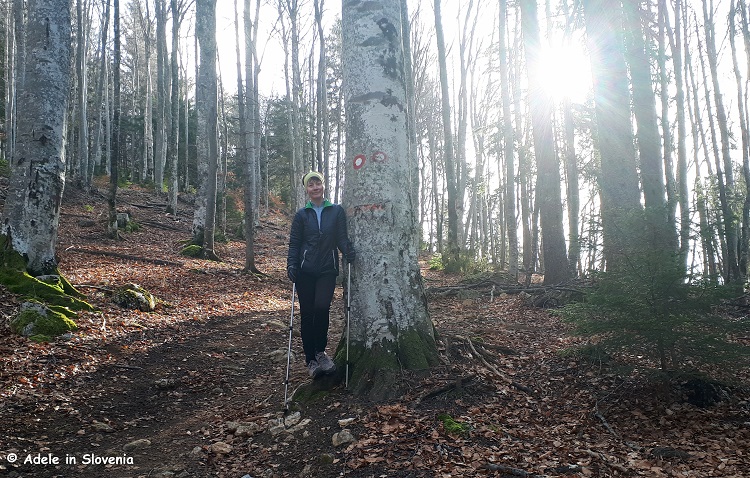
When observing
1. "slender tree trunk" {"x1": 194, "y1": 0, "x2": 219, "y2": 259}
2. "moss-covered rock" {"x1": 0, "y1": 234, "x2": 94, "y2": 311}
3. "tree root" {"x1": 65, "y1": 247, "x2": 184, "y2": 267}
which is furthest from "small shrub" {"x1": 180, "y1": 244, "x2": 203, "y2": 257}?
"moss-covered rock" {"x1": 0, "y1": 234, "x2": 94, "y2": 311}

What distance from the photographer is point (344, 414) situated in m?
3.70

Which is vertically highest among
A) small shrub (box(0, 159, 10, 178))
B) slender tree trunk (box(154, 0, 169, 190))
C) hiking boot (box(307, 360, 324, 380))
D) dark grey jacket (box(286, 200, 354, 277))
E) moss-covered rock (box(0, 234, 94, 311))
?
slender tree trunk (box(154, 0, 169, 190))

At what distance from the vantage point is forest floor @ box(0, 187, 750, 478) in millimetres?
3094

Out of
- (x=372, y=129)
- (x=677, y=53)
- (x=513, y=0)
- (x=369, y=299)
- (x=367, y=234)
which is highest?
(x=513, y=0)

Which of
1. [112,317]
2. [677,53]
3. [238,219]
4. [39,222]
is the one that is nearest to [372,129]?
[112,317]

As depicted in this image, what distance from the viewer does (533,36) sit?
9.94m

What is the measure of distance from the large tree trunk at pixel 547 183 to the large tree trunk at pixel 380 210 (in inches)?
243

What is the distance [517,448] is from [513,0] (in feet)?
36.4

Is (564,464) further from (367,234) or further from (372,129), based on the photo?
(372,129)

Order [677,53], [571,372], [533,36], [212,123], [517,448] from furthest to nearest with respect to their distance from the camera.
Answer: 1. [212,123]
2. [677,53]
3. [533,36]
4. [571,372]
5. [517,448]

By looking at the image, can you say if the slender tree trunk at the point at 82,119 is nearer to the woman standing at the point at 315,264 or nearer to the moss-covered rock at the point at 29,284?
the moss-covered rock at the point at 29,284

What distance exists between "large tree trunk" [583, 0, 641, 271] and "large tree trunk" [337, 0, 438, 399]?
476 centimetres

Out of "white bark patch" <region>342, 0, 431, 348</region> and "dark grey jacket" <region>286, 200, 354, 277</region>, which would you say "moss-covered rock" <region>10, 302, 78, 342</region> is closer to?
"dark grey jacket" <region>286, 200, 354, 277</region>

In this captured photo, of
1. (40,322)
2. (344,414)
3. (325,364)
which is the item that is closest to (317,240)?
(325,364)
